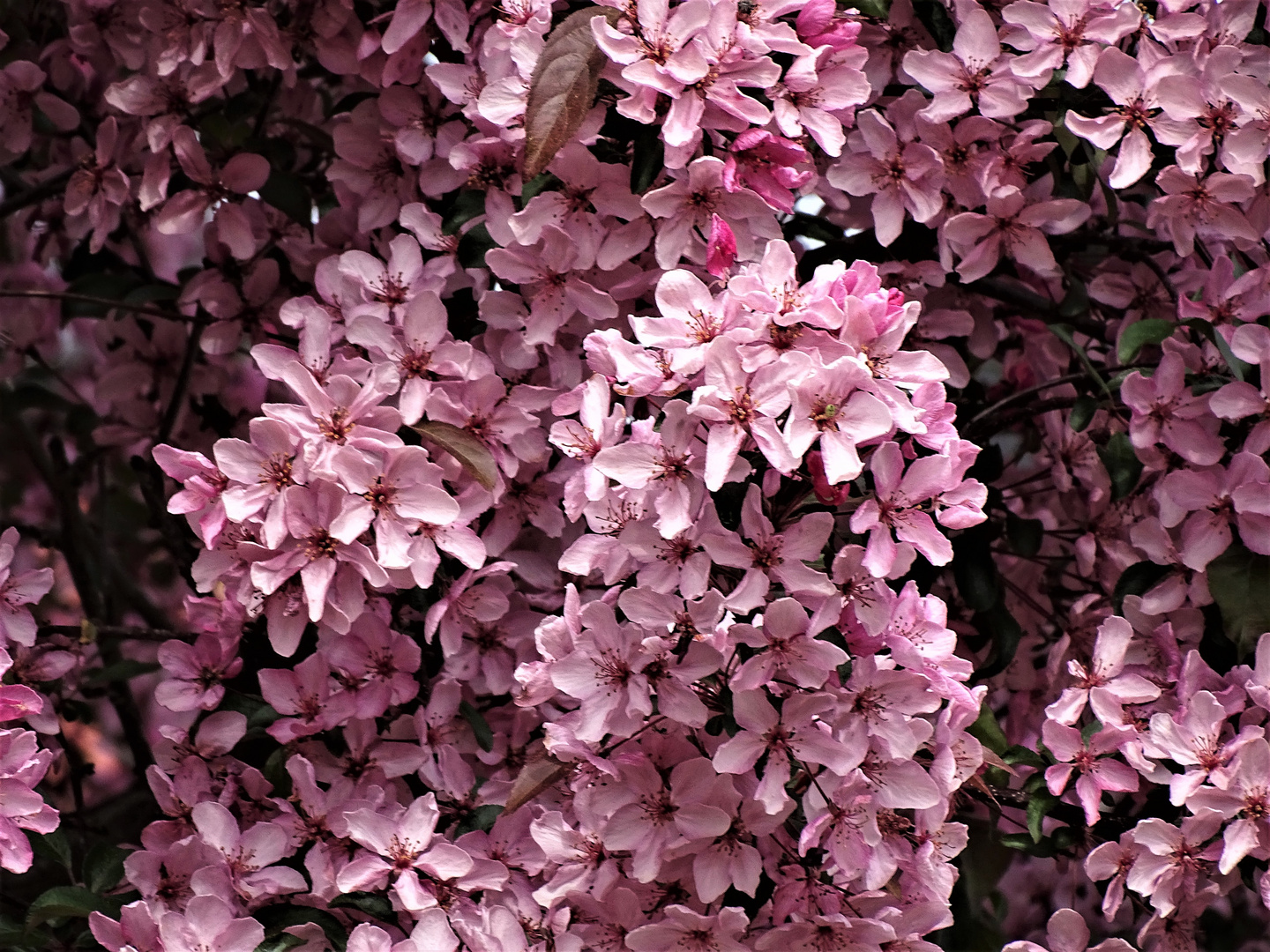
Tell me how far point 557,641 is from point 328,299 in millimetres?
Answer: 592

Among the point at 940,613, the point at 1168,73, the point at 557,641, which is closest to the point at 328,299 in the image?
the point at 557,641

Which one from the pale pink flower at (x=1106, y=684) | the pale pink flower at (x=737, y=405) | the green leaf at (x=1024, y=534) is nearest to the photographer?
the pale pink flower at (x=737, y=405)

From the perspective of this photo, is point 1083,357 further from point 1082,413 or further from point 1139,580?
point 1139,580

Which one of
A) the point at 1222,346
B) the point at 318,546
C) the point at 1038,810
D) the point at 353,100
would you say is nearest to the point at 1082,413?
the point at 1222,346

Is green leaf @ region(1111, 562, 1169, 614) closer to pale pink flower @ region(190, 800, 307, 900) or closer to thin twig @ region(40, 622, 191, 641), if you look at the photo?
pale pink flower @ region(190, 800, 307, 900)

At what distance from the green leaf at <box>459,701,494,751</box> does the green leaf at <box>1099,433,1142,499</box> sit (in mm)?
852

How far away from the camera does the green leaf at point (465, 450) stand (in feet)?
5.47

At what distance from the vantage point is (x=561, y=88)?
5.36ft

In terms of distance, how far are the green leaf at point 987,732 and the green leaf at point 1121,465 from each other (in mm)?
330

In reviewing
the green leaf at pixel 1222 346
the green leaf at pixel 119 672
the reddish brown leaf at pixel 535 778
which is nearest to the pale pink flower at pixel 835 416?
the reddish brown leaf at pixel 535 778

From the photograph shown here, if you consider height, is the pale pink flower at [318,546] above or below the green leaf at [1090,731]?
above

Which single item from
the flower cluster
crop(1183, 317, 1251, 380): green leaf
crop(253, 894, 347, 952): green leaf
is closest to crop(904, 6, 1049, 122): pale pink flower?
the flower cluster

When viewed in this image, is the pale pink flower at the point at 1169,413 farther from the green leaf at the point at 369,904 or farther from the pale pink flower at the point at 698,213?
the green leaf at the point at 369,904

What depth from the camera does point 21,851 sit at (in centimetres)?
166
